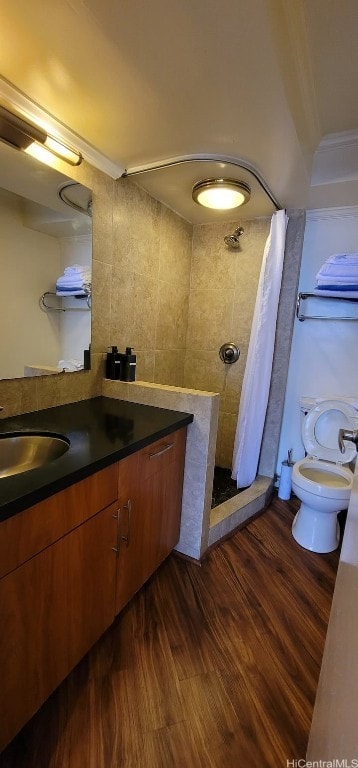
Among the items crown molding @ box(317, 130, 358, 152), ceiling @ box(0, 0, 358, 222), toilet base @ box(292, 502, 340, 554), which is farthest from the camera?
toilet base @ box(292, 502, 340, 554)

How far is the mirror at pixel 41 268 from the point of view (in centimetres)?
128

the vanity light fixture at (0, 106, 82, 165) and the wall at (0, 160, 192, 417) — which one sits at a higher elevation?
the vanity light fixture at (0, 106, 82, 165)

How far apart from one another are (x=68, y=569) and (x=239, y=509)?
1302 mm

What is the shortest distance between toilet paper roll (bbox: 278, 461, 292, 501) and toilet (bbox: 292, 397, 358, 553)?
0.32m

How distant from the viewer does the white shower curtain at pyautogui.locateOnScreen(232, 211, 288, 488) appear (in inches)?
82.1

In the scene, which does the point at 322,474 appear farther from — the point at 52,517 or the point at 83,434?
the point at 52,517

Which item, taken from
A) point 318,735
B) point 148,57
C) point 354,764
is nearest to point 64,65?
point 148,57

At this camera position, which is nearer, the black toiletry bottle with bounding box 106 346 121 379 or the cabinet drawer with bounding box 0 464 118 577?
the cabinet drawer with bounding box 0 464 118 577

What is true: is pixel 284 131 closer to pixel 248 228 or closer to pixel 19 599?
pixel 248 228

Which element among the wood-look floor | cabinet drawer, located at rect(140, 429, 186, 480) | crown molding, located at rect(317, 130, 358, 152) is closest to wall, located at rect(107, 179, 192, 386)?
cabinet drawer, located at rect(140, 429, 186, 480)

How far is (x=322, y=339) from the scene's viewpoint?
2.28 meters

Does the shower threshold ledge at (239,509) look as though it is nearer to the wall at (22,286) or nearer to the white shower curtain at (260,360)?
the white shower curtain at (260,360)

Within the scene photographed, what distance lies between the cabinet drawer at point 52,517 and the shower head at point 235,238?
2019mm

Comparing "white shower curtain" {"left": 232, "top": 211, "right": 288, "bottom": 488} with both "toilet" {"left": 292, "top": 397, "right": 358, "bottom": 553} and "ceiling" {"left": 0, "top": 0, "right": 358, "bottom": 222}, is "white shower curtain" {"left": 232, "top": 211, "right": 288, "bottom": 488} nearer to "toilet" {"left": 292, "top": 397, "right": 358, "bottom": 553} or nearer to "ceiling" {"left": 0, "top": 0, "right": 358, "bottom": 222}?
"toilet" {"left": 292, "top": 397, "right": 358, "bottom": 553}
